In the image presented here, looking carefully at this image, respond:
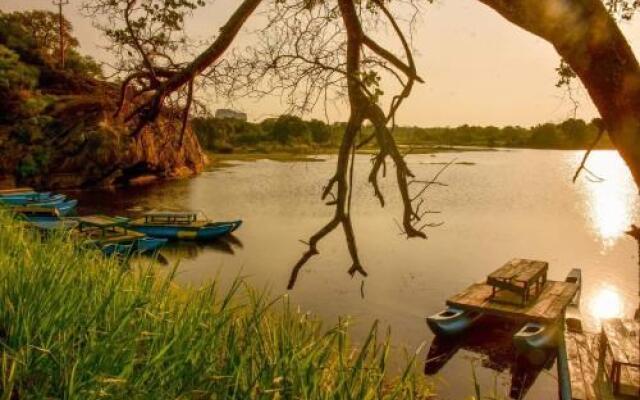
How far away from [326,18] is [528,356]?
14.9 m

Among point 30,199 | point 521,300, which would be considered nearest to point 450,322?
point 521,300

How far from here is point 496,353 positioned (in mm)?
17578

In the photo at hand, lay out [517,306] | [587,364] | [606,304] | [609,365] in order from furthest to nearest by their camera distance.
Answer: [606,304], [517,306], [587,364], [609,365]

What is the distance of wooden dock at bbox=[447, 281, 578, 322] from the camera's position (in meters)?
17.1

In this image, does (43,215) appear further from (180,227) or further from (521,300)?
(521,300)

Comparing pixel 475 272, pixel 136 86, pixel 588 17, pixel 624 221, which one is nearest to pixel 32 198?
pixel 475 272

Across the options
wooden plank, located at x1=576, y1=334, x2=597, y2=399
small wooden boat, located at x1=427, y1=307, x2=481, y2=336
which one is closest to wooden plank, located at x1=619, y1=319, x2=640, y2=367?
wooden plank, located at x1=576, y1=334, x2=597, y2=399

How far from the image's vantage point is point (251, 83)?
4.23m

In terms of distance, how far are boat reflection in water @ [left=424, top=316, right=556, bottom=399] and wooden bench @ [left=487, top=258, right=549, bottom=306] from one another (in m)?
1.34

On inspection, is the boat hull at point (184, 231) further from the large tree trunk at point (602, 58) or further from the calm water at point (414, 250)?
the large tree trunk at point (602, 58)

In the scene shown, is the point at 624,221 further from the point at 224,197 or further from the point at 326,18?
the point at 326,18

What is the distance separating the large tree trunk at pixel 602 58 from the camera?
2.42 m

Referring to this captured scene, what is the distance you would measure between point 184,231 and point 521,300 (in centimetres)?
1958

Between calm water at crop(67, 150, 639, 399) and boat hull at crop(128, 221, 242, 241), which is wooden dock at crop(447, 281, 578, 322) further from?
boat hull at crop(128, 221, 242, 241)
